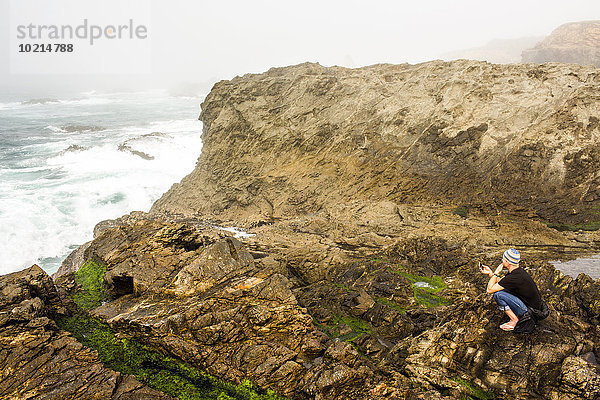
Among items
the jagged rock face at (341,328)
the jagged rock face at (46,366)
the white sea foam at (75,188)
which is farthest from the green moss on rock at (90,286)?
the white sea foam at (75,188)

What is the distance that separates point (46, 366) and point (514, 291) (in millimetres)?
9017

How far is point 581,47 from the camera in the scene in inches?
2509

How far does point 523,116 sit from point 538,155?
225 centimetres

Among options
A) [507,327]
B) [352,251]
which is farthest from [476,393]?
[352,251]

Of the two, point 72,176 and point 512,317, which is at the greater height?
point 512,317

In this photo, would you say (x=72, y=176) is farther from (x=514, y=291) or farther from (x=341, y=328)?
(x=514, y=291)

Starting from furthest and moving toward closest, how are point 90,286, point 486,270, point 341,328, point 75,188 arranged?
point 75,188 → point 90,286 → point 341,328 → point 486,270

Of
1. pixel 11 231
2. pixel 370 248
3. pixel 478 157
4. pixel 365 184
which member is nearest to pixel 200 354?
pixel 370 248

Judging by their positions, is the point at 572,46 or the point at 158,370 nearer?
the point at 158,370

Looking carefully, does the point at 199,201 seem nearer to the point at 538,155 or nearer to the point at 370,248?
the point at 370,248

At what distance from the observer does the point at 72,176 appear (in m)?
33.0

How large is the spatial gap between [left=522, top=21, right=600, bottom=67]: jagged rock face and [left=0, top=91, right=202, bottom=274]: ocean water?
68.0 m

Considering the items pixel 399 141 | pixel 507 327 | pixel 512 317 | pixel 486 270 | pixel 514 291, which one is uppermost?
pixel 399 141

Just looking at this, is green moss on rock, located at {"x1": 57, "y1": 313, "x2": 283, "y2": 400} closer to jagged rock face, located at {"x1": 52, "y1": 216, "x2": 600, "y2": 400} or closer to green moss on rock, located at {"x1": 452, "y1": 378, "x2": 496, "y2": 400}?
jagged rock face, located at {"x1": 52, "y1": 216, "x2": 600, "y2": 400}
